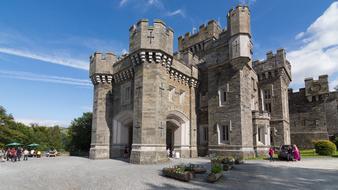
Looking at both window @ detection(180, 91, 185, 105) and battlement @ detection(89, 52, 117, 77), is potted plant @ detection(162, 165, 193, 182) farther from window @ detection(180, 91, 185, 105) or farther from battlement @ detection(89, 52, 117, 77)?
battlement @ detection(89, 52, 117, 77)

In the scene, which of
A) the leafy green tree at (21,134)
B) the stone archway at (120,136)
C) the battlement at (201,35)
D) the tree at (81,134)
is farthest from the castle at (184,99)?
the leafy green tree at (21,134)

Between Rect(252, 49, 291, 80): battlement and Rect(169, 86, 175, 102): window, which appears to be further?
Rect(252, 49, 291, 80): battlement

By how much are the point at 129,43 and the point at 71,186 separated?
14235mm

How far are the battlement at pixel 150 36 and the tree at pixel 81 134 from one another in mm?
17872

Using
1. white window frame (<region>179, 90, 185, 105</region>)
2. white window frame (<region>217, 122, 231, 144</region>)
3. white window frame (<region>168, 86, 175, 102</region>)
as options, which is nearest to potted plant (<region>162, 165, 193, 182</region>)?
white window frame (<region>168, 86, 175, 102</region>)

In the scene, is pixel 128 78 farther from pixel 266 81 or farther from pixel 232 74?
pixel 266 81

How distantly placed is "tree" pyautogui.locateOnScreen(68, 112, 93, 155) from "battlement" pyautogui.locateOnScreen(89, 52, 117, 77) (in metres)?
11.4

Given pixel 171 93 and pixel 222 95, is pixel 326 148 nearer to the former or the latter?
pixel 222 95

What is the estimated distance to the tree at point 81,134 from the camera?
32844 mm

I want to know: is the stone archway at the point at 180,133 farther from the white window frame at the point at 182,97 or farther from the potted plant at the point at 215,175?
the potted plant at the point at 215,175

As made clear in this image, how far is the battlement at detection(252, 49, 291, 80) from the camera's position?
2669 cm

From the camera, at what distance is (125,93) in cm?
2319

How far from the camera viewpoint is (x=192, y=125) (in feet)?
78.1

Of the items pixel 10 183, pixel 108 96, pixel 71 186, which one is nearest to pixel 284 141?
pixel 108 96
